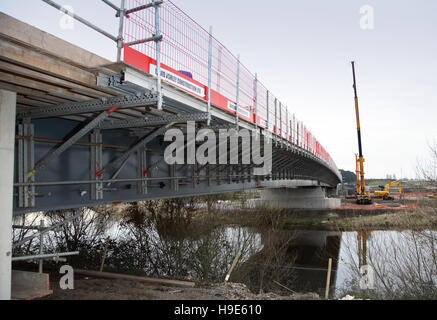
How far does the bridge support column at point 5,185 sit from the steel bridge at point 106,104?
1 cm

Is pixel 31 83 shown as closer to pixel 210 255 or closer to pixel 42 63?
pixel 42 63

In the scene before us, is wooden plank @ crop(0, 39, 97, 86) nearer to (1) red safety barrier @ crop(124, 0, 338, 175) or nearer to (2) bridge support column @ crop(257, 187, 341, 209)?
(1) red safety barrier @ crop(124, 0, 338, 175)

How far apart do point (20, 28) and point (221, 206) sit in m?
17.7

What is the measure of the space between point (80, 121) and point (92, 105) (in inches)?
72.5

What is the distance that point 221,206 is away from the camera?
20594 millimetres

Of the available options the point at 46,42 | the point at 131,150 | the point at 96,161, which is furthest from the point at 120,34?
the point at 96,161

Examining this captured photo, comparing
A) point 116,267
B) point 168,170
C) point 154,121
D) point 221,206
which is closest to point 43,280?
point 154,121

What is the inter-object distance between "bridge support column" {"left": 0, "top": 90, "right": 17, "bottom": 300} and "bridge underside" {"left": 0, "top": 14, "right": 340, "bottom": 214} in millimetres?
404

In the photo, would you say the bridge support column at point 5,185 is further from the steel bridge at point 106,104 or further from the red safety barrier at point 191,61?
the red safety barrier at point 191,61

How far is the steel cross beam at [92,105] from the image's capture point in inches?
205

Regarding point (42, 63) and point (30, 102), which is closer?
point (42, 63)

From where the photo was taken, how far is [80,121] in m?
7.16

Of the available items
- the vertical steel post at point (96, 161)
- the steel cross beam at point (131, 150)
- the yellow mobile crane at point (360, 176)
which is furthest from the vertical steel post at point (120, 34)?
the yellow mobile crane at point (360, 176)
